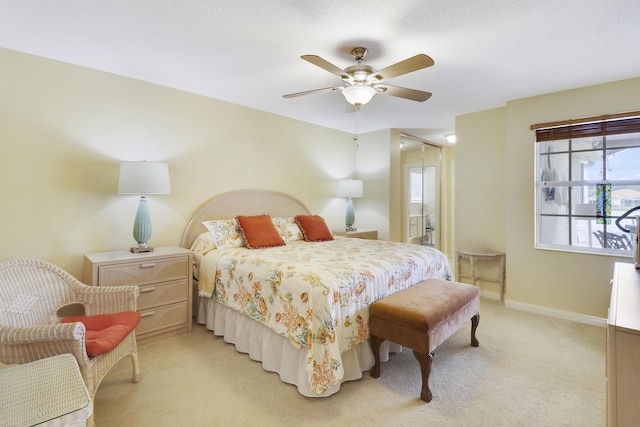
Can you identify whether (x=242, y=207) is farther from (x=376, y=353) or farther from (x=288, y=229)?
(x=376, y=353)

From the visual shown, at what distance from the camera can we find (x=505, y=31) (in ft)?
7.01

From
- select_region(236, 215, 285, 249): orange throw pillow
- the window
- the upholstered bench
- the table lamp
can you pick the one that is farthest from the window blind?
the table lamp

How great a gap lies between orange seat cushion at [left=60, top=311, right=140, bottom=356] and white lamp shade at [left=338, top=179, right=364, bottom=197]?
3315mm

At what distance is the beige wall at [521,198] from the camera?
3.11 m

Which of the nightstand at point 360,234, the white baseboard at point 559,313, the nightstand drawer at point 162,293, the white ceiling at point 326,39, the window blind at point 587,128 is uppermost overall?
the white ceiling at point 326,39

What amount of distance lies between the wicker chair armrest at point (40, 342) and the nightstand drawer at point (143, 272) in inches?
35.4

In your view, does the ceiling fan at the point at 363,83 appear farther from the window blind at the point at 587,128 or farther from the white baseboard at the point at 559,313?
the white baseboard at the point at 559,313

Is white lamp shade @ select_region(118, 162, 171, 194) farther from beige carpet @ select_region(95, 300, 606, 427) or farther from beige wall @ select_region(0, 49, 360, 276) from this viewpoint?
beige carpet @ select_region(95, 300, 606, 427)

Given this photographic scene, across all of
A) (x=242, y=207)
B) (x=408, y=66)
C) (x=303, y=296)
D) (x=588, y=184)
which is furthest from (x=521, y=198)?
(x=242, y=207)

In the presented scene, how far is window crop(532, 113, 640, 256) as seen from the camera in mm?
3059

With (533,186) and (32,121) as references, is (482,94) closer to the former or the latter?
(533,186)

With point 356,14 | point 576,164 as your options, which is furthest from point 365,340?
point 576,164

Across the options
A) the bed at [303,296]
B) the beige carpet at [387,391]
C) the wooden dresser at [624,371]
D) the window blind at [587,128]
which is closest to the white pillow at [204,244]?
the bed at [303,296]

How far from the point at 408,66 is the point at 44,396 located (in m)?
2.45
